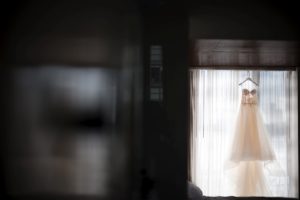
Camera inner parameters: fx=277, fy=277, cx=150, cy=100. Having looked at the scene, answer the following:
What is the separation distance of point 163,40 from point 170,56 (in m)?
0.03

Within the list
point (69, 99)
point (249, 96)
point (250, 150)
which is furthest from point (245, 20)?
point (69, 99)

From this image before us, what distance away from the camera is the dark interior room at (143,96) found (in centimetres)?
48

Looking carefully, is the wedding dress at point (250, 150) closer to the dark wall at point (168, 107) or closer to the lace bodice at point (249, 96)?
the lace bodice at point (249, 96)

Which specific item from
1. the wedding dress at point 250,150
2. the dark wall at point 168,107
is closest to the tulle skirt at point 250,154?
the wedding dress at point 250,150

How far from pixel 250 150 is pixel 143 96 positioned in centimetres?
22

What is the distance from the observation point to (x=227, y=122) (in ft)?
1.64

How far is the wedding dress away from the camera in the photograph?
0.50 meters

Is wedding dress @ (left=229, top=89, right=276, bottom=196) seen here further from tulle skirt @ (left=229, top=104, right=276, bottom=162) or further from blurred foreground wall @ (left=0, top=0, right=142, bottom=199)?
blurred foreground wall @ (left=0, top=0, right=142, bottom=199)

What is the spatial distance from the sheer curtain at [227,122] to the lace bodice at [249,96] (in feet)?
0.03

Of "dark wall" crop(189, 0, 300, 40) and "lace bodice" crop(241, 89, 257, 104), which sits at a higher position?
"dark wall" crop(189, 0, 300, 40)

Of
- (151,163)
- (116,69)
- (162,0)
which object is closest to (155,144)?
(151,163)

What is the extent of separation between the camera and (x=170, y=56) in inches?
19.1

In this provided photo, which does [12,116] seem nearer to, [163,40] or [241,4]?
[163,40]


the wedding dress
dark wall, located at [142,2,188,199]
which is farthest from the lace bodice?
dark wall, located at [142,2,188,199]
